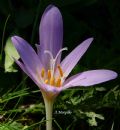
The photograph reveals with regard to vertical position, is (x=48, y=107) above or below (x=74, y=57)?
below

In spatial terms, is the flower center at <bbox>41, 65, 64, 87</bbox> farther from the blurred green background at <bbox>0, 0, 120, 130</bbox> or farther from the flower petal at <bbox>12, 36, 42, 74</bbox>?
the blurred green background at <bbox>0, 0, 120, 130</bbox>

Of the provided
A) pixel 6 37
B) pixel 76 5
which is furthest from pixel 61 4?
pixel 6 37

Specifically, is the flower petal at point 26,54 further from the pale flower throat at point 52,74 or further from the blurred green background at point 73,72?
the blurred green background at point 73,72

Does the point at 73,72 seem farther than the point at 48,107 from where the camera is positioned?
Yes

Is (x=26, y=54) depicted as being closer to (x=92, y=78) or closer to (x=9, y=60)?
(x=92, y=78)

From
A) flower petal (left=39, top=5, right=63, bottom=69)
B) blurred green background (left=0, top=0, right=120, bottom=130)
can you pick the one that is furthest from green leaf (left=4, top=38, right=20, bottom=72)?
flower petal (left=39, top=5, right=63, bottom=69)

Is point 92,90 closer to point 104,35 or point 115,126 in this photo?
point 115,126

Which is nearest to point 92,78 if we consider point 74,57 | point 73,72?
Answer: point 74,57
